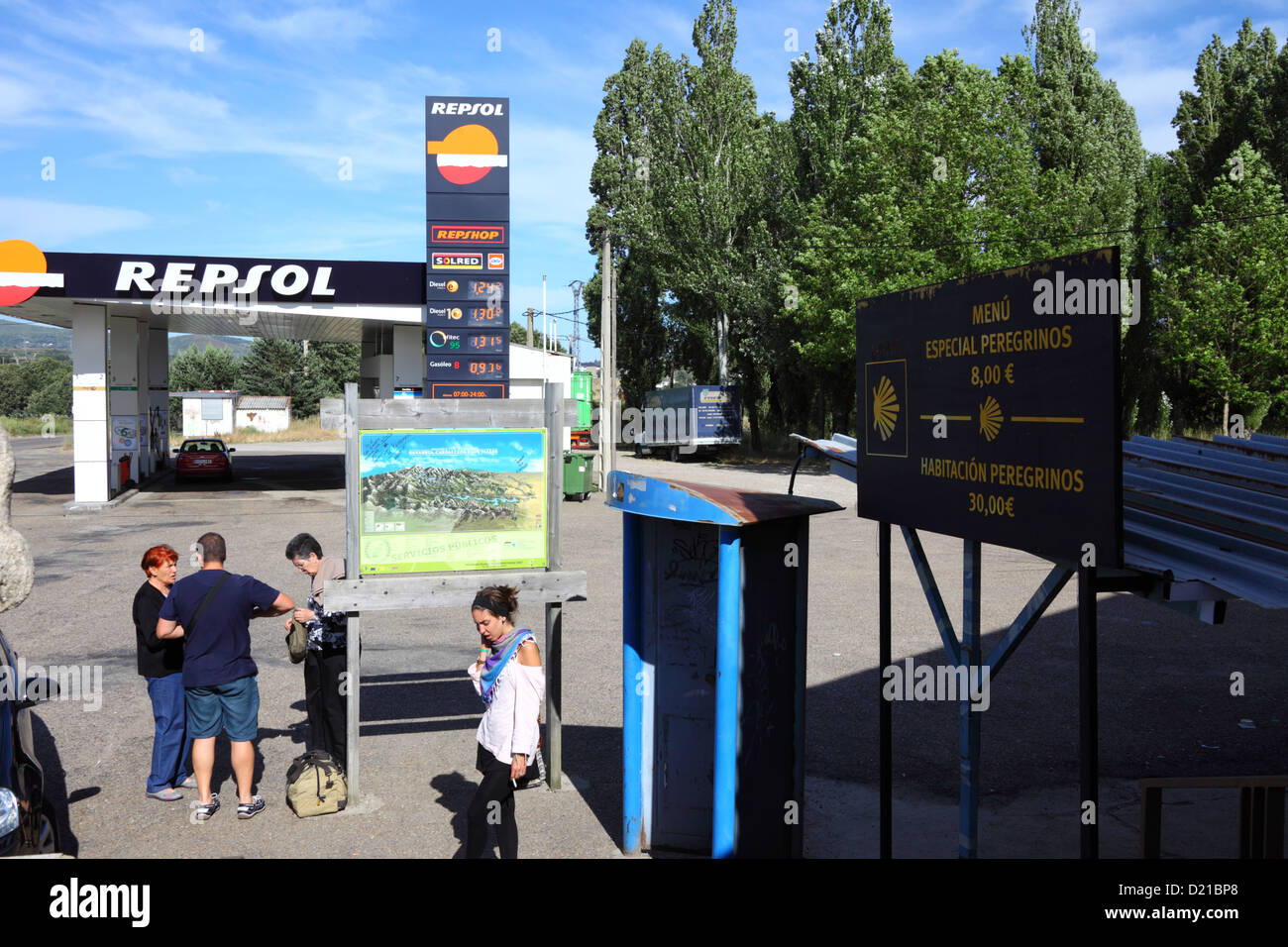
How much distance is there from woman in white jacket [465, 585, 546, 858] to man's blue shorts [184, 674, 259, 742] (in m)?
1.97

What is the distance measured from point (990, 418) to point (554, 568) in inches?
151

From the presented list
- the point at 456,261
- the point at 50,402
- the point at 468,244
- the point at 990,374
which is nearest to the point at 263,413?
the point at 50,402

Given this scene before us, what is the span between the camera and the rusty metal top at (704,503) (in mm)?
5336

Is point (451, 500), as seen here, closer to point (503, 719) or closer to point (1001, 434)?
point (503, 719)

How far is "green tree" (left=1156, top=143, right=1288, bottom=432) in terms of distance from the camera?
34781 mm

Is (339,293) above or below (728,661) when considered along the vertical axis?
above

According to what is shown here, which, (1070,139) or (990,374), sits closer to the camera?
(990,374)

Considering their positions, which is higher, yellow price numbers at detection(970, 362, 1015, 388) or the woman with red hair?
yellow price numbers at detection(970, 362, 1015, 388)

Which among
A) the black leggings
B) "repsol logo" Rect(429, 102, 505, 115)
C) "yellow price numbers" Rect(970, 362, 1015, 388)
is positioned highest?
"repsol logo" Rect(429, 102, 505, 115)

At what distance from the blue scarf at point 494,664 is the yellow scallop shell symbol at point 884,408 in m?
2.07

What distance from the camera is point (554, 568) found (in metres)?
7.36

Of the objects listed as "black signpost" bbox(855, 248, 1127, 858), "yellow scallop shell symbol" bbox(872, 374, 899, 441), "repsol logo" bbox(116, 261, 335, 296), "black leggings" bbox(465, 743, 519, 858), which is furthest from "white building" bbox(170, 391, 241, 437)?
"black signpost" bbox(855, 248, 1127, 858)

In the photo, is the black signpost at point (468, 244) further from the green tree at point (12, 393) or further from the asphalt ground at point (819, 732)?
the green tree at point (12, 393)

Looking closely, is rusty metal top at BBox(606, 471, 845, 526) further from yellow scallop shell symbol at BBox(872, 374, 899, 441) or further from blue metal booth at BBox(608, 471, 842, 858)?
yellow scallop shell symbol at BBox(872, 374, 899, 441)
